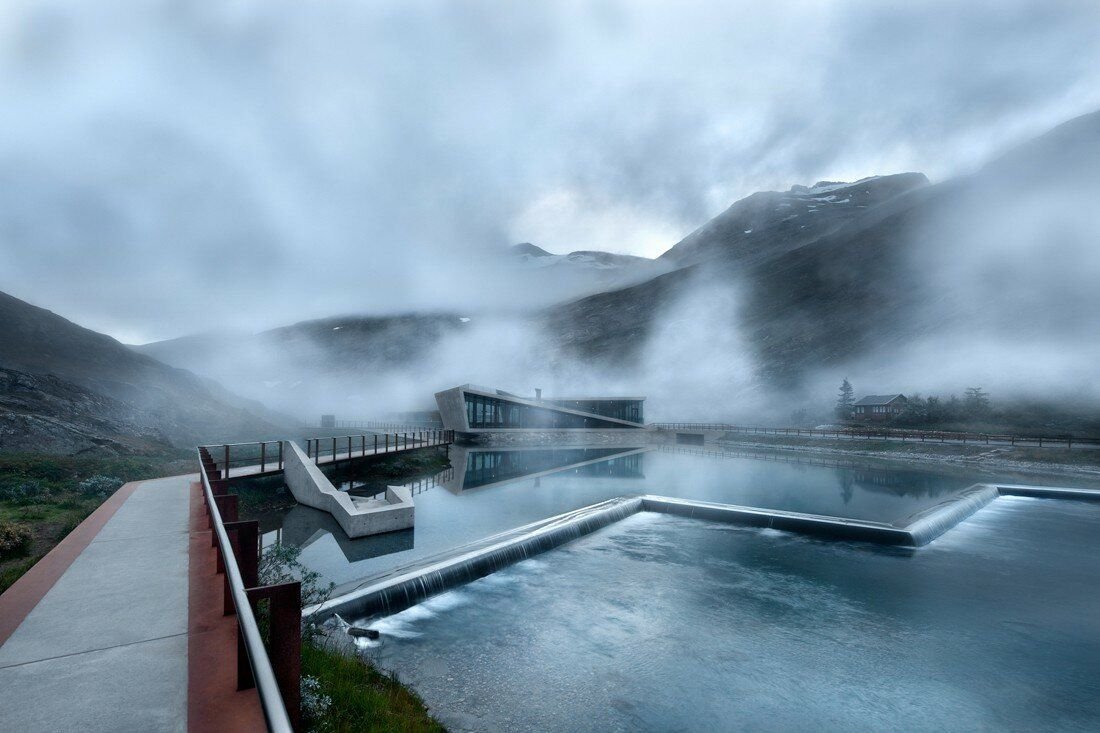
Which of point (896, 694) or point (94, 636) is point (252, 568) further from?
point (896, 694)

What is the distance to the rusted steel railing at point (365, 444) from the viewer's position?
26031mm

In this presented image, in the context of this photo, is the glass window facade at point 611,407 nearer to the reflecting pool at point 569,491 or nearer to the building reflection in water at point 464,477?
the building reflection in water at point 464,477

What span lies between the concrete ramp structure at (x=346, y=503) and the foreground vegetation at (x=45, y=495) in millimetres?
5340

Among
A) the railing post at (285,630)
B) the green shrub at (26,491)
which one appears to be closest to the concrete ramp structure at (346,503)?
the green shrub at (26,491)

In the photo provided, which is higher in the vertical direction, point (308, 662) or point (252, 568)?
point (252, 568)

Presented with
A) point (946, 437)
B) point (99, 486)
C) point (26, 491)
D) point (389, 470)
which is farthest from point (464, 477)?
point (946, 437)

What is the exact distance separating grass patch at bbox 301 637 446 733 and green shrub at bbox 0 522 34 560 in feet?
22.7

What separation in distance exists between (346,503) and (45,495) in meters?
8.10

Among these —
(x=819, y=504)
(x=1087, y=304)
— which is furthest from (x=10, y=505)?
(x=1087, y=304)

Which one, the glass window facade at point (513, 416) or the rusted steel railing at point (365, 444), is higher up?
the glass window facade at point (513, 416)

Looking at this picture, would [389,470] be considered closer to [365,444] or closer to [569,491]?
[365,444]

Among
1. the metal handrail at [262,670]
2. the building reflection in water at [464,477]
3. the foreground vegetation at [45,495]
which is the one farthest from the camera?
the building reflection in water at [464,477]

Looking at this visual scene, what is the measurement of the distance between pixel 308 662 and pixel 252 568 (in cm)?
241

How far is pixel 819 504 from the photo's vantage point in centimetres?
2286
